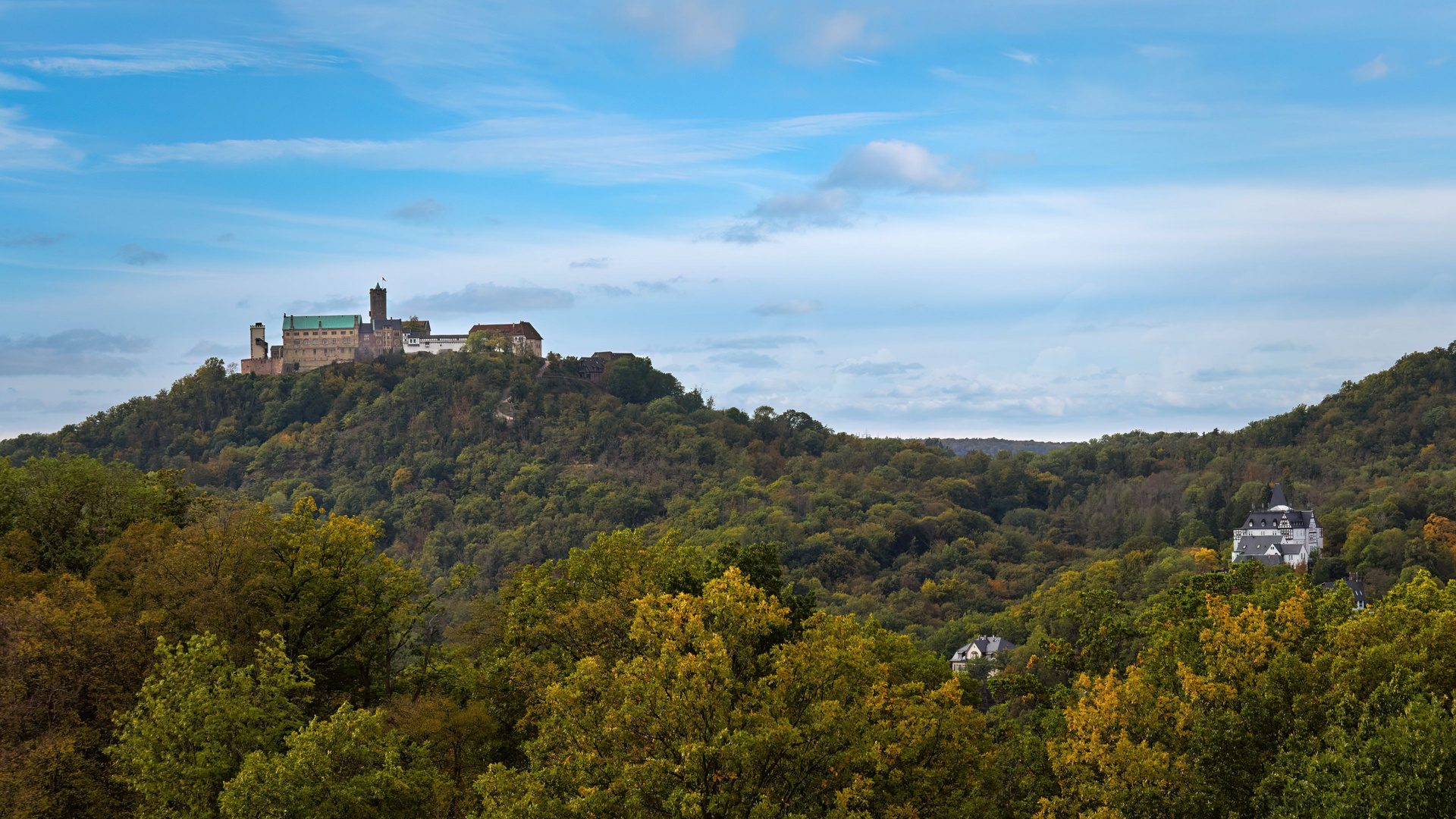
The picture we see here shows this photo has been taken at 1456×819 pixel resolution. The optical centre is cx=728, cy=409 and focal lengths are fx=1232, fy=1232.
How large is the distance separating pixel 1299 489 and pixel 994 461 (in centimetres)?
5206

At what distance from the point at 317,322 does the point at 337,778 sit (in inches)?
5938

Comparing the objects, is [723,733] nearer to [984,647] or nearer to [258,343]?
[984,647]

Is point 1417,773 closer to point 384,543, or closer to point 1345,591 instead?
point 1345,591

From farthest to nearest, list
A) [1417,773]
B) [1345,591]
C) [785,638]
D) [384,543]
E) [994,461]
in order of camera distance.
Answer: [994,461], [384,543], [1345,591], [785,638], [1417,773]

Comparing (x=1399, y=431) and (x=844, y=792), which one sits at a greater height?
(x=1399, y=431)

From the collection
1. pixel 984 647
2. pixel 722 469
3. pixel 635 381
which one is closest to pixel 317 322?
pixel 635 381

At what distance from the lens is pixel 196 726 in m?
26.9

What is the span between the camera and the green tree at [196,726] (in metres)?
26.2

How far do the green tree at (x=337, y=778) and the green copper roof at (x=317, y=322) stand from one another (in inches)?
5825

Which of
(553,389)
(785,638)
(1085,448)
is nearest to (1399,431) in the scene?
(1085,448)

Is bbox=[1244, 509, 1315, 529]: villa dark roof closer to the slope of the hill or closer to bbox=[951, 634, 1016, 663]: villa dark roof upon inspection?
the slope of the hill

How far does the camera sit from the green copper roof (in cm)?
16762

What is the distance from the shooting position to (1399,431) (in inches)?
5610

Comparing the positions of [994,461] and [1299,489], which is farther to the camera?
[994,461]
